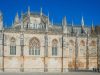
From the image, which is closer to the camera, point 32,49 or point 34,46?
point 32,49

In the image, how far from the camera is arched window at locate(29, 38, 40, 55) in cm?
4972

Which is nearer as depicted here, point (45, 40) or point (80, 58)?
point (45, 40)

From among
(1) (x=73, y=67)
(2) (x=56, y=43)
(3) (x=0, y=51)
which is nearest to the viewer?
(3) (x=0, y=51)

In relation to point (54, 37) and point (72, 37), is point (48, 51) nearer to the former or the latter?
point (54, 37)

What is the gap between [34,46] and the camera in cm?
5003

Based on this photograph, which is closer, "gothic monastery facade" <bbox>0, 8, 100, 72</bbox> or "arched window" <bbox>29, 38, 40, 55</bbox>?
"gothic monastery facade" <bbox>0, 8, 100, 72</bbox>

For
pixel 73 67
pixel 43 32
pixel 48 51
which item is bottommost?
pixel 73 67

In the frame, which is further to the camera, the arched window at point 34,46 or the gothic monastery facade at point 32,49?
the arched window at point 34,46

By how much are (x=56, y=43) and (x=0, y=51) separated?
11158mm

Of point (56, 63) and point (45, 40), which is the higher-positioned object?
point (45, 40)

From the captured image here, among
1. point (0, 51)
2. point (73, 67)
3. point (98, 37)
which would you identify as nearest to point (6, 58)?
point (0, 51)

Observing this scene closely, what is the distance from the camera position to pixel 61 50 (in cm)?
5081

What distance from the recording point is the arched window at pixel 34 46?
49719mm

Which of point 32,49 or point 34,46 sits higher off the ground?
point 34,46
